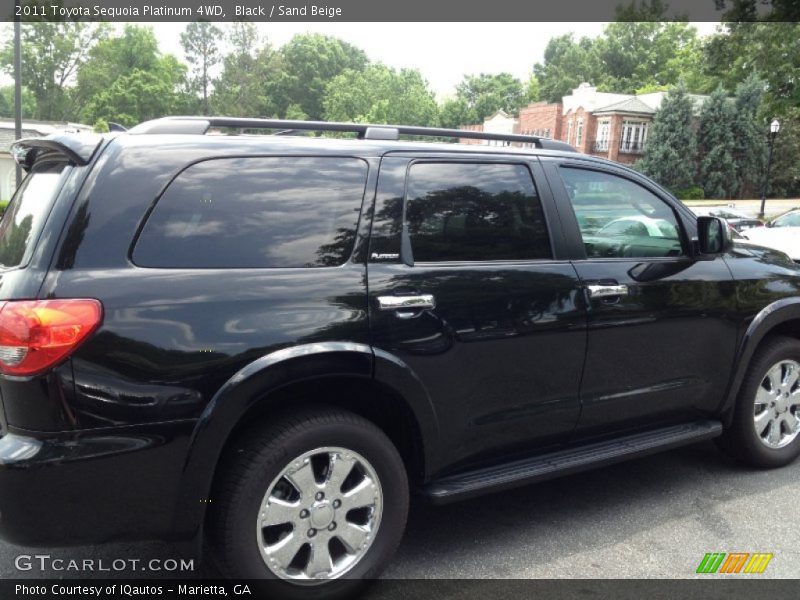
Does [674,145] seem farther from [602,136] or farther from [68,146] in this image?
[68,146]

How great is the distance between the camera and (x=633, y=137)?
54.0m

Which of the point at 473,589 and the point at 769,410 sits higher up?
the point at 769,410

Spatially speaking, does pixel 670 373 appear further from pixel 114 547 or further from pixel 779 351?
pixel 114 547

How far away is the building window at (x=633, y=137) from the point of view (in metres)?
53.8

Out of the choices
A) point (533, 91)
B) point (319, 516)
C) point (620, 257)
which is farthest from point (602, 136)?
point (319, 516)

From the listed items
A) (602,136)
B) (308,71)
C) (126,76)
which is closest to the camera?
(602,136)

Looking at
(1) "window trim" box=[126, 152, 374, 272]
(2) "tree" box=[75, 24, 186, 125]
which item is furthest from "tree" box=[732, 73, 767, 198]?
(1) "window trim" box=[126, 152, 374, 272]

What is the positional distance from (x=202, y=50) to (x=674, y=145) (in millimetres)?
57096

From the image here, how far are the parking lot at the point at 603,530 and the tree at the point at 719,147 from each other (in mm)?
46912

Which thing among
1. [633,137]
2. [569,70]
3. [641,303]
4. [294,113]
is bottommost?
[641,303]

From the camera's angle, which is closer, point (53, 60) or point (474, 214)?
point (474, 214)

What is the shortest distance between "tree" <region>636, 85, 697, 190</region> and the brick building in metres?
3.11

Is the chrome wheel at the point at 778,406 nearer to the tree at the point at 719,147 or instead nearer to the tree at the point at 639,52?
the tree at the point at 719,147

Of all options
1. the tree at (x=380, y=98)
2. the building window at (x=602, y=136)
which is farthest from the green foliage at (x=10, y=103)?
the building window at (x=602, y=136)
